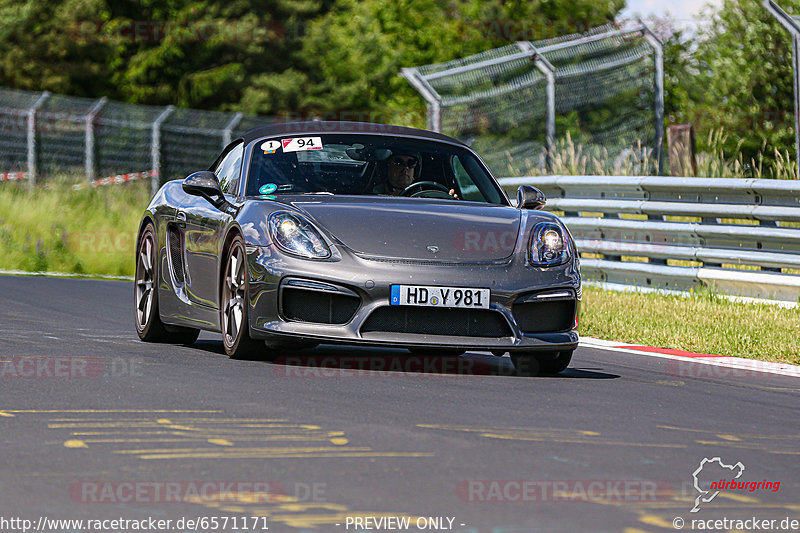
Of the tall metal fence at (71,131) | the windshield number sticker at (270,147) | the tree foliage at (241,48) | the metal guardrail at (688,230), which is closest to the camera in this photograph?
the windshield number sticker at (270,147)

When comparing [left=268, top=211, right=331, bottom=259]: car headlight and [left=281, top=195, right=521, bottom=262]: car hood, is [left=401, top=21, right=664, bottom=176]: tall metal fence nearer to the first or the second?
[left=281, top=195, right=521, bottom=262]: car hood

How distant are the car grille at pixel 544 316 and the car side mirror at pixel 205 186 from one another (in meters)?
1.89

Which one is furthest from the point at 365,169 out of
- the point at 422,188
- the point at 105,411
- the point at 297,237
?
the point at 105,411

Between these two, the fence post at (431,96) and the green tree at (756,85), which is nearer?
the fence post at (431,96)

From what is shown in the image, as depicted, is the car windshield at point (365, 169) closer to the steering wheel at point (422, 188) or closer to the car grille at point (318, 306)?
the steering wheel at point (422, 188)

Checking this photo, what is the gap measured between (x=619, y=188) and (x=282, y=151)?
19.2 ft

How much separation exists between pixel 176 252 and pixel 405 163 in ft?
4.82

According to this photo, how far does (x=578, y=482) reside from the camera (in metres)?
4.89

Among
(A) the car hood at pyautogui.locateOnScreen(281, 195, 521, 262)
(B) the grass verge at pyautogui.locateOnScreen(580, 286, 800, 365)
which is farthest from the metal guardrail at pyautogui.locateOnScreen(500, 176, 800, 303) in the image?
(A) the car hood at pyautogui.locateOnScreen(281, 195, 521, 262)

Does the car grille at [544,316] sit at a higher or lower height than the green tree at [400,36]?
higher

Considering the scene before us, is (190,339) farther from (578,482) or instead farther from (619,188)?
(619,188)

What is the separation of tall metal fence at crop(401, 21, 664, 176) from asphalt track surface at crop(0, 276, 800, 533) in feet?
28.8

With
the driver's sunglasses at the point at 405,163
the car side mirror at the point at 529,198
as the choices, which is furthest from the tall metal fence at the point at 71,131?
the car side mirror at the point at 529,198

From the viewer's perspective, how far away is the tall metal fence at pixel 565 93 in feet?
56.5
